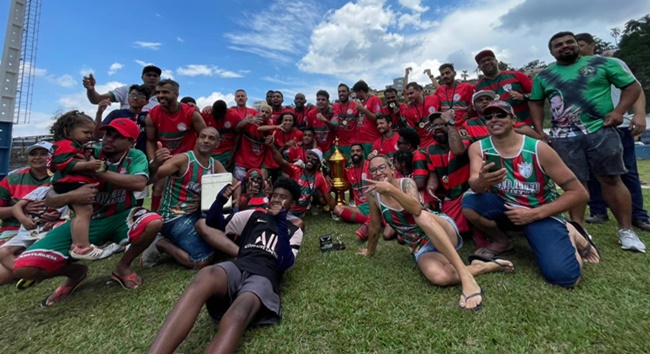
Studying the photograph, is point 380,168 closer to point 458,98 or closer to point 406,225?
point 406,225

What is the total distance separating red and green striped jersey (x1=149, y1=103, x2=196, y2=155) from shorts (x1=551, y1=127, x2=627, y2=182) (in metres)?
5.72

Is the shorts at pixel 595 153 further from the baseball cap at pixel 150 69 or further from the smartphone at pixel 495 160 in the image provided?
the baseball cap at pixel 150 69

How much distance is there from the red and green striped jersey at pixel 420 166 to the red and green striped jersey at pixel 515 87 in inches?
65.5

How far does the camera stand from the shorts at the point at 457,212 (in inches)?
169

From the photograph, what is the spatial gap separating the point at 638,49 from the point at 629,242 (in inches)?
1798

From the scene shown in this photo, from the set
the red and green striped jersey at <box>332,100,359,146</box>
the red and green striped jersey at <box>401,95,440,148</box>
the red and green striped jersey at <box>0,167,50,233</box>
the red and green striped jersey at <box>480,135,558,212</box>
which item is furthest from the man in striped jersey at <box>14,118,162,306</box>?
the red and green striped jersey at <box>332,100,359,146</box>

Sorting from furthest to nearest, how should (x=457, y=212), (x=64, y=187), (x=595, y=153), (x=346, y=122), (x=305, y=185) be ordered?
1. (x=346, y=122)
2. (x=305, y=185)
3. (x=457, y=212)
4. (x=595, y=153)
5. (x=64, y=187)

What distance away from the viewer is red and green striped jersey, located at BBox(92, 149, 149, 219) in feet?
11.2

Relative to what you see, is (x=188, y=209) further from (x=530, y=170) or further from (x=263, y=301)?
(x=530, y=170)

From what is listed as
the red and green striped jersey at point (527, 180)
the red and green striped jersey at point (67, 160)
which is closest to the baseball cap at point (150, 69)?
the red and green striped jersey at point (67, 160)

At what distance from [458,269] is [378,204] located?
1214 mm

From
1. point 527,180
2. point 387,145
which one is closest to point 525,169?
point 527,180

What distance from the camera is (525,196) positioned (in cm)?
322

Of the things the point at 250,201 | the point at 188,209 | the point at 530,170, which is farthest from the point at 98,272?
the point at 530,170
